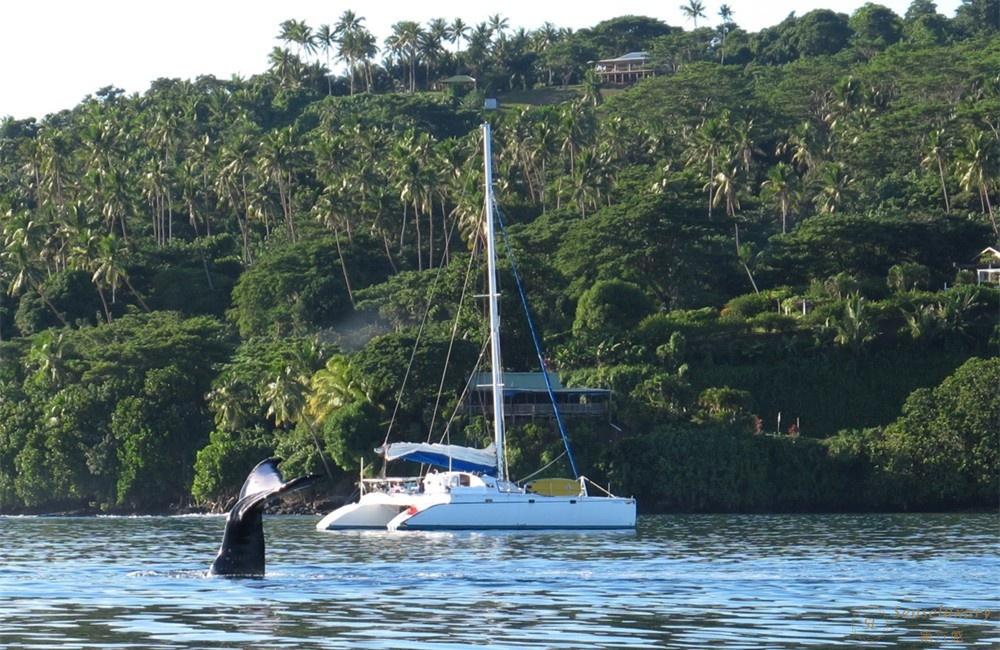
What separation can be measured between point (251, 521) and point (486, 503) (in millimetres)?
26660

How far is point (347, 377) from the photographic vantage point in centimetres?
8800

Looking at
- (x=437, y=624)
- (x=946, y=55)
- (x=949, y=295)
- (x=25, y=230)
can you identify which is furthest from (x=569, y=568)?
(x=946, y=55)

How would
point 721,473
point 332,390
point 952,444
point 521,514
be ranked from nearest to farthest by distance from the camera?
point 521,514 → point 952,444 → point 721,473 → point 332,390

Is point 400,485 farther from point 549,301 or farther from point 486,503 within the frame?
point 549,301

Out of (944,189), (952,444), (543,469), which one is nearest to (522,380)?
(543,469)

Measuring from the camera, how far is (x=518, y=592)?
36.8 meters

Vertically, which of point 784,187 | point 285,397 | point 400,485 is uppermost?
point 784,187

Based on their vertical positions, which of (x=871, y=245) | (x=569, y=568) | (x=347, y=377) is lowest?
(x=569, y=568)

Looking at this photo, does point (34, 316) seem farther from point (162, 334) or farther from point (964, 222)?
point (964, 222)

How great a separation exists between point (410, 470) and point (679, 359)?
16881 mm

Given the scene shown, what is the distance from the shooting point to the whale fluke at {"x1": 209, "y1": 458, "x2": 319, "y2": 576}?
3325cm

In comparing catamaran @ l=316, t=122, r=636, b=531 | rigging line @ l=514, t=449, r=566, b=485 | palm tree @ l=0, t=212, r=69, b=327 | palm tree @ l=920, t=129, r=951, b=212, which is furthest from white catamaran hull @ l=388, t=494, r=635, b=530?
palm tree @ l=920, t=129, r=951, b=212

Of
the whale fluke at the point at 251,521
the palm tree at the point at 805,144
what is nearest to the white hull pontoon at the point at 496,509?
the whale fluke at the point at 251,521

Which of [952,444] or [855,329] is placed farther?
[855,329]
